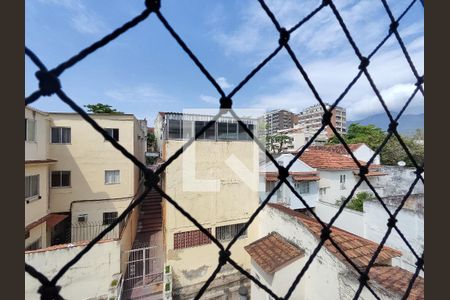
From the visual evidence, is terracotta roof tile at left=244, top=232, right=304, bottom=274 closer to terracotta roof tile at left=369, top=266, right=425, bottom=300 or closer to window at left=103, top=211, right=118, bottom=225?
terracotta roof tile at left=369, top=266, right=425, bottom=300

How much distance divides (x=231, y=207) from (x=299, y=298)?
293 cm

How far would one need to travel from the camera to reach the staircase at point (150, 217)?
7407 mm

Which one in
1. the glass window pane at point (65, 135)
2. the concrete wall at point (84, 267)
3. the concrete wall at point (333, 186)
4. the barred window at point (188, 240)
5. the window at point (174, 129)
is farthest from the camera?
the concrete wall at point (333, 186)

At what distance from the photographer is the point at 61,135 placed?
20.5 ft

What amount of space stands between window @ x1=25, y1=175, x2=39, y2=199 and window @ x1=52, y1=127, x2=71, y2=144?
3.87 ft

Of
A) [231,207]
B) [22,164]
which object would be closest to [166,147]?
[231,207]

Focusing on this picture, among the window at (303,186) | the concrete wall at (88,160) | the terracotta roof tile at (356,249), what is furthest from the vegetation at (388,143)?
the concrete wall at (88,160)

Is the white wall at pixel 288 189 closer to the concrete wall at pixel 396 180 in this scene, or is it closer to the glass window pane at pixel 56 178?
the concrete wall at pixel 396 180

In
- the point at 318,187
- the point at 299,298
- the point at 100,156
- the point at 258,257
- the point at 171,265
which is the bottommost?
the point at 171,265

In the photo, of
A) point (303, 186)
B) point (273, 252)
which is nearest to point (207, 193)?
point (273, 252)

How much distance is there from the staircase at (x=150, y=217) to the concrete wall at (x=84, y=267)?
3130 millimetres

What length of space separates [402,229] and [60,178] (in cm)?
808

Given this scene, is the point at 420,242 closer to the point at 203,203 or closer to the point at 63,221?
the point at 203,203

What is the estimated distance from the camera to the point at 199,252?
5.39m
